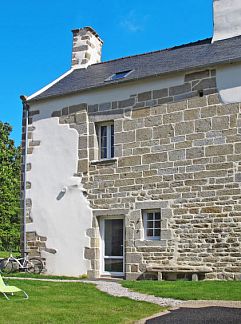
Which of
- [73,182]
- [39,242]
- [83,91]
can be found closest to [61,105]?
[83,91]

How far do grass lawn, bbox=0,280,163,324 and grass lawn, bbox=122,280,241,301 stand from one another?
0.97 meters

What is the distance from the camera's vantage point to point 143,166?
43.1 feet

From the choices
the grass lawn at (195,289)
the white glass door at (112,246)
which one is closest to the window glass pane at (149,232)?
the white glass door at (112,246)

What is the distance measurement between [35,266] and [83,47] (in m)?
7.83

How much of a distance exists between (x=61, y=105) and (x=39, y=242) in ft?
13.8

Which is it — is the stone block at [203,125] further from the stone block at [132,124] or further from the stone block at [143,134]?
the stone block at [132,124]

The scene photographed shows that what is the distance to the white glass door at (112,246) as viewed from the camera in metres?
13.4

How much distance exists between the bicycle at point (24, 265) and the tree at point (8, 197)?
16.2m

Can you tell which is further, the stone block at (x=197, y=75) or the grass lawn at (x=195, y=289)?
the stone block at (x=197, y=75)

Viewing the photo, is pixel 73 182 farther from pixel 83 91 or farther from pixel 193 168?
pixel 193 168

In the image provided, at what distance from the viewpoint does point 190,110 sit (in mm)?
12664

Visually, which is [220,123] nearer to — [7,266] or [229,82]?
[229,82]

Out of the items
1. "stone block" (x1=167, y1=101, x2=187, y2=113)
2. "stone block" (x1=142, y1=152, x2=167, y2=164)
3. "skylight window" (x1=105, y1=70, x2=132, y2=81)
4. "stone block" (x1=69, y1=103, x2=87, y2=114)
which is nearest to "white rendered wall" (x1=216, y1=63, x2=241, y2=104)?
"stone block" (x1=167, y1=101, x2=187, y2=113)

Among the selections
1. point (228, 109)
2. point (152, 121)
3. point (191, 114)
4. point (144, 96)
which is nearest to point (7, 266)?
point (152, 121)
